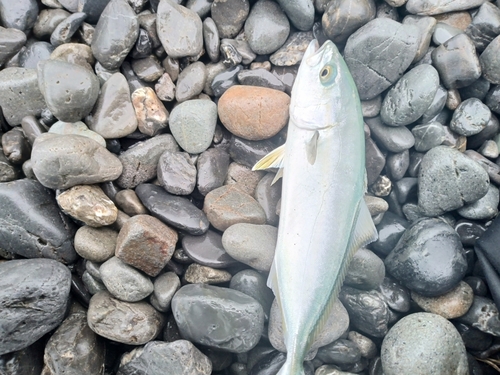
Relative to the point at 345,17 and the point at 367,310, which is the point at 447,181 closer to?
the point at 367,310

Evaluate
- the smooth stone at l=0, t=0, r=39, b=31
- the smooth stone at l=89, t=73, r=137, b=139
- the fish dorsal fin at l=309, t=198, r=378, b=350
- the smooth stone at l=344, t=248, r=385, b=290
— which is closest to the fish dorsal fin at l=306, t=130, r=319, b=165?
the fish dorsal fin at l=309, t=198, r=378, b=350

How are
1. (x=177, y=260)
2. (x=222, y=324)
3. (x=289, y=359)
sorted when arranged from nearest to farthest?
(x=289, y=359), (x=222, y=324), (x=177, y=260)

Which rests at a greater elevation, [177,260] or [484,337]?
[177,260]

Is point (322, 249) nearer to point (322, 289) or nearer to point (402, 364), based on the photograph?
point (322, 289)

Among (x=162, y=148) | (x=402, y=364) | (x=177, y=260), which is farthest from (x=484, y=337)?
(x=162, y=148)

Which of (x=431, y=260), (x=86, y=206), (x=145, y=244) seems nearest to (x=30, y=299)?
(x=86, y=206)

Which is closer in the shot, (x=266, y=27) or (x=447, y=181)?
(x=447, y=181)

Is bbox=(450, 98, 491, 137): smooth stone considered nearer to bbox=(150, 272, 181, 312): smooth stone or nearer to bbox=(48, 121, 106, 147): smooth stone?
bbox=(150, 272, 181, 312): smooth stone
